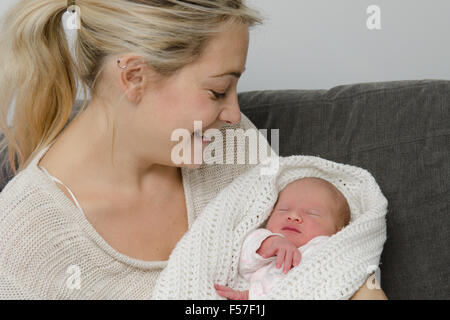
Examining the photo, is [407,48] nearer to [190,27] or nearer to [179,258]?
[190,27]

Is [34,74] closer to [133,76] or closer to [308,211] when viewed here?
[133,76]

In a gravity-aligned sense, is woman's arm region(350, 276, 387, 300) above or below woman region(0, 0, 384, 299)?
below

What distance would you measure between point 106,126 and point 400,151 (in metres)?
0.85

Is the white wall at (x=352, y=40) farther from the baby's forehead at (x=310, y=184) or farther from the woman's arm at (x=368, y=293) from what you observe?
the woman's arm at (x=368, y=293)

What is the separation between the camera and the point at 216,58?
1396mm

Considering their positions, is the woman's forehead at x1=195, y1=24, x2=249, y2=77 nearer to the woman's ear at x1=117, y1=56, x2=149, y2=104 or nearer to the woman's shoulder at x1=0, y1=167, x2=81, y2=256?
the woman's ear at x1=117, y1=56, x2=149, y2=104

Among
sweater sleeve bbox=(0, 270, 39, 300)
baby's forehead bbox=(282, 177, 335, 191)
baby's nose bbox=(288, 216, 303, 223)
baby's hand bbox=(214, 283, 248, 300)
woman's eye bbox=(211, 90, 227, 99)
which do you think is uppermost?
woman's eye bbox=(211, 90, 227, 99)

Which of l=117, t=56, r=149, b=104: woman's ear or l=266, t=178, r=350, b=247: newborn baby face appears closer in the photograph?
l=117, t=56, r=149, b=104: woman's ear

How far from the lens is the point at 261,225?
1650mm

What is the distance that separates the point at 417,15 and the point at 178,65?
48.6 inches

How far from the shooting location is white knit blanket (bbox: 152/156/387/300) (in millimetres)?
1366

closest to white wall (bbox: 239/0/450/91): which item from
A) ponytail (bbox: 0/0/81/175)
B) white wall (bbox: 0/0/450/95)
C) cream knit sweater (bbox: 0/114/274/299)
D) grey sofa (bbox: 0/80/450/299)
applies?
white wall (bbox: 0/0/450/95)

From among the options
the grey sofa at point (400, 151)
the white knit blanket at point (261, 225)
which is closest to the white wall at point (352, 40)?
the grey sofa at point (400, 151)
